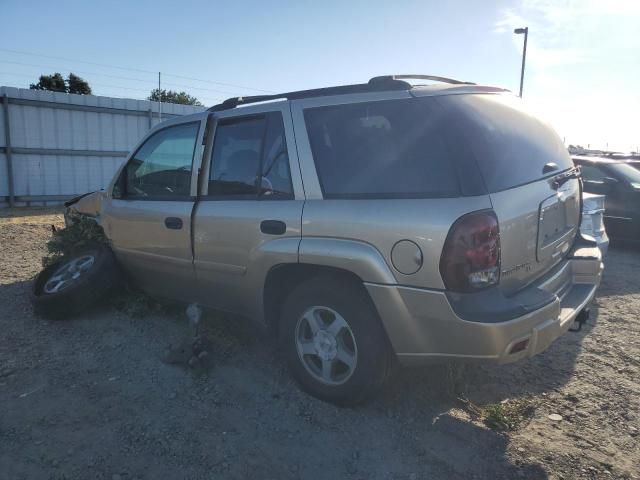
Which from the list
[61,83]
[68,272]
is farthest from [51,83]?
[68,272]

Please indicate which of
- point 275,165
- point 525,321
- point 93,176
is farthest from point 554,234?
point 93,176

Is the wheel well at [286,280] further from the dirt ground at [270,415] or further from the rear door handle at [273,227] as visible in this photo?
the dirt ground at [270,415]

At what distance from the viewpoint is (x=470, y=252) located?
2.63 m

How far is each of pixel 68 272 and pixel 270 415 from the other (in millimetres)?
3014

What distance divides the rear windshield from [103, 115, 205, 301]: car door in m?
1.32

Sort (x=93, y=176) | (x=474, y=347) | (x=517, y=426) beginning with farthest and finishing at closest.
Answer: (x=93, y=176), (x=517, y=426), (x=474, y=347)

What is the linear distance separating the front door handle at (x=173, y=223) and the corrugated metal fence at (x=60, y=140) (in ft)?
36.4

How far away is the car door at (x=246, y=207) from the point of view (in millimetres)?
3373

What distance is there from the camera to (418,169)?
2855mm

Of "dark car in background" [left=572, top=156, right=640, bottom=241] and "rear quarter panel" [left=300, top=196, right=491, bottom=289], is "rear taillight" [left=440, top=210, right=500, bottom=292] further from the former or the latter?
"dark car in background" [left=572, top=156, right=640, bottom=241]

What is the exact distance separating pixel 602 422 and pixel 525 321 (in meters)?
1.10

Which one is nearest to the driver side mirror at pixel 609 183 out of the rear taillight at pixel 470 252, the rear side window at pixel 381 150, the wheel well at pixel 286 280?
the rear side window at pixel 381 150

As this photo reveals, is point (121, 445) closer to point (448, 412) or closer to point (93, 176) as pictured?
point (448, 412)

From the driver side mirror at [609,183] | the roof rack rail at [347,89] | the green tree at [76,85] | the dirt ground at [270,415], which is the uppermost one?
the green tree at [76,85]
